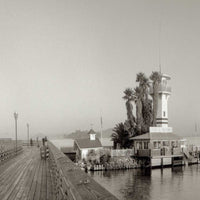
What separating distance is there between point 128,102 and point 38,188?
5791cm

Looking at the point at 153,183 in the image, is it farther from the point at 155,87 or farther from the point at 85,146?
the point at 155,87

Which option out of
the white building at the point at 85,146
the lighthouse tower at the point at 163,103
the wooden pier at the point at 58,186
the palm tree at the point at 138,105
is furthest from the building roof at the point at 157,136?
the wooden pier at the point at 58,186

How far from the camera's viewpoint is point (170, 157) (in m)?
54.0

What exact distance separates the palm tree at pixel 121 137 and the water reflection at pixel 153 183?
11359mm

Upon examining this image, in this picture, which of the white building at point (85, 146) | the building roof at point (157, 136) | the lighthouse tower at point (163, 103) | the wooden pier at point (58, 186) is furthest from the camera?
the lighthouse tower at point (163, 103)

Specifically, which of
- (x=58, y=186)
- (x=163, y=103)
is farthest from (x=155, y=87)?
(x=58, y=186)

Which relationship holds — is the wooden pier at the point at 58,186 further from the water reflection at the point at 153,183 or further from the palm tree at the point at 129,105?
the palm tree at the point at 129,105

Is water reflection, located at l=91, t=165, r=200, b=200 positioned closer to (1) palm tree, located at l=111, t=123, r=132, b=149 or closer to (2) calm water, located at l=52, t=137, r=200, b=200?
(2) calm water, located at l=52, t=137, r=200, b=200

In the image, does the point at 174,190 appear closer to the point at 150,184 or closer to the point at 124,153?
the point at 150,184

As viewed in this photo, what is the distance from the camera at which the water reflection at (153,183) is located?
3298 cm

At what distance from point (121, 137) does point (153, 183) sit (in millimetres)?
23531

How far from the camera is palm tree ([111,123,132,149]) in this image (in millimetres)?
62281

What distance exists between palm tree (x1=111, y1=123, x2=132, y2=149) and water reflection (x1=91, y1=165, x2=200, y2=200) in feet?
37.3

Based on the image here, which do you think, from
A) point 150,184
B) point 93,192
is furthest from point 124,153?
point 93,192
